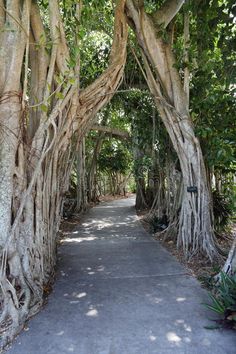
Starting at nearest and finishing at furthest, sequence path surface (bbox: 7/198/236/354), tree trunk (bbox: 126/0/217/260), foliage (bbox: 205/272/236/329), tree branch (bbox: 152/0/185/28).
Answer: path surface (bbox: 7/198/236/354), foliage (bbox: 205/272/236/329), tree trunk (bbox: 126/0/217/260), tree branch (bbox: 152/0/185/28)

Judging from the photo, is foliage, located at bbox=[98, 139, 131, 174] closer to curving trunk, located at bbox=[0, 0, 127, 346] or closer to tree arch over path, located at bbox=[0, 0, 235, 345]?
tree arch over path, located at bbox=[0, 0, 235, 345]

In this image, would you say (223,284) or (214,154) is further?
(214,154)

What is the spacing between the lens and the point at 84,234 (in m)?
5.44

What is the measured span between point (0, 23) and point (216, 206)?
4.21m

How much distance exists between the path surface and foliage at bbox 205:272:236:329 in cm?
8

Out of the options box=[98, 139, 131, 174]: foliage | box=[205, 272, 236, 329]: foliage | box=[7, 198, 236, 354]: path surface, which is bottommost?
box=[7, 198, 236, 354]: path surface

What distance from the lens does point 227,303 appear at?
208cm

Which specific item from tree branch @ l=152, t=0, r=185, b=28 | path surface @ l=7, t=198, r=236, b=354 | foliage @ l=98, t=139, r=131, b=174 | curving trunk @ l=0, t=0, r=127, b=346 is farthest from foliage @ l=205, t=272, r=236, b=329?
foliage @ l=98, t=139, r=131, b=174

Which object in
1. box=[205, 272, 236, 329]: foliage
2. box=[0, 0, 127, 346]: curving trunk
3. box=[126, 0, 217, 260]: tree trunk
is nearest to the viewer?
box=[205, 272, 236, 329]: foliage

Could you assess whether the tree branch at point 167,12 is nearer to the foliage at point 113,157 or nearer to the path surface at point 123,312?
the path surface at point 123,312

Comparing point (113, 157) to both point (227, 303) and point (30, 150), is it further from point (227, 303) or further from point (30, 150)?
point (227, 303)

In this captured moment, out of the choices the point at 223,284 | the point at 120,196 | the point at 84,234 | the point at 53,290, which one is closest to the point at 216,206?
the point at 84,234

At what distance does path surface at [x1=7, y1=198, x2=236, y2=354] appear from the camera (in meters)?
1.85

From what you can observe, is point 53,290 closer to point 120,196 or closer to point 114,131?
point 114,131
